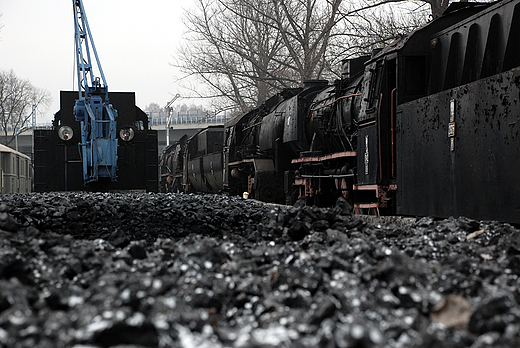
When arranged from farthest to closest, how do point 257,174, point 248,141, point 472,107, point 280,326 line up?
point 248,141, point 257,174, point 472,107, point 280,326

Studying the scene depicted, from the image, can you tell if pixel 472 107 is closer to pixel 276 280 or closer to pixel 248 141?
pixel 276 280

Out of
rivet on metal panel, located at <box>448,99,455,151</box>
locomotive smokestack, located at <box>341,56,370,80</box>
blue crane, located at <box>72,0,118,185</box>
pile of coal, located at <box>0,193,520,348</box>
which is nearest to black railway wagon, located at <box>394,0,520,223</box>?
rivet on metal panel, located at <box>448,99,455,151</box>

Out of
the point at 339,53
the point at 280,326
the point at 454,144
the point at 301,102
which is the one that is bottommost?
the point at 280,326

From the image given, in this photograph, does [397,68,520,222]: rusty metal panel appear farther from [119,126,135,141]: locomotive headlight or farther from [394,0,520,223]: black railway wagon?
[119,126,135,141]: locomotive headlight

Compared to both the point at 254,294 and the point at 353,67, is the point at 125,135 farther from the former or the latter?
the point at 254,294

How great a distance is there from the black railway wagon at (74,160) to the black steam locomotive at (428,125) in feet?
18.8

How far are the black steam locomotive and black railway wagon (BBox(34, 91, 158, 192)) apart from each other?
572 centimetres

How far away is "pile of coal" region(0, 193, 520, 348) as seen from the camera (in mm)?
2092

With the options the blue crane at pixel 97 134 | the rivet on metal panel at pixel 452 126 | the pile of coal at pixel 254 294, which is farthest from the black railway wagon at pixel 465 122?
the blue crane at pixel 97 134

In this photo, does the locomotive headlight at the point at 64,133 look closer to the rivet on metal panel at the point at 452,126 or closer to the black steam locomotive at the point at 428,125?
the black steam locomotive at the point at 428,125

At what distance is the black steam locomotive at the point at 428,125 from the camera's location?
239 inches

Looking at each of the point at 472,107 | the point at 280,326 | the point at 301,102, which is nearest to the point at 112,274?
the point at 280,326

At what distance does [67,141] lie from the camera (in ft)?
57.0

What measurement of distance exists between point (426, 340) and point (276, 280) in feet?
3.38
